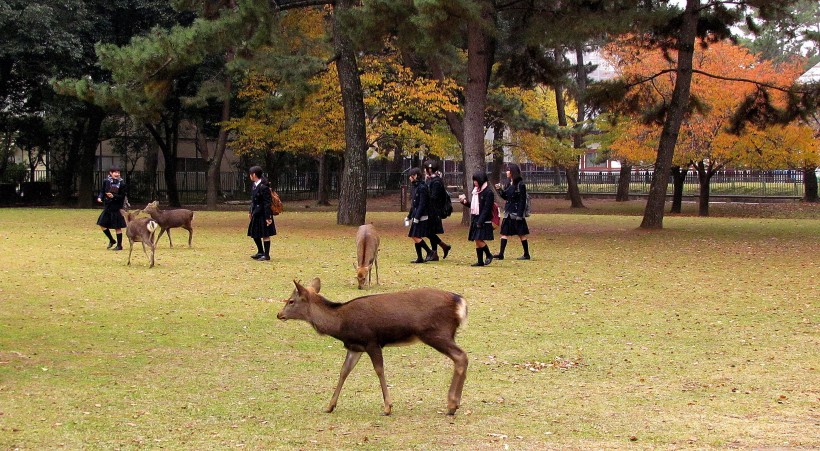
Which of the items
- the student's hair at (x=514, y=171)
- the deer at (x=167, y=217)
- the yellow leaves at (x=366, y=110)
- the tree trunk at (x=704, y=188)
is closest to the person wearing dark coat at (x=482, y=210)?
the student's hair at (x=514, y=171)

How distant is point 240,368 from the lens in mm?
9305

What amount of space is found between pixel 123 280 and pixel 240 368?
666cm

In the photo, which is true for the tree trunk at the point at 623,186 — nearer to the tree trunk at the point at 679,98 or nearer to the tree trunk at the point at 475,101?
the tree trunk at the point at 679,98

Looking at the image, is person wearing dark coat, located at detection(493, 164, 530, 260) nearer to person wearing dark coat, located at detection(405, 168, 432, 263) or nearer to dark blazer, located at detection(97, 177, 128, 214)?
person wearing dark coat, located at detection(405, 168, 432, 263)

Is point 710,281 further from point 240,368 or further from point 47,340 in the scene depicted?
point 47,340

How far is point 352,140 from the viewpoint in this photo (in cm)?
2861

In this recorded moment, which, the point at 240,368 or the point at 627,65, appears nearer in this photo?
the point at 240,368

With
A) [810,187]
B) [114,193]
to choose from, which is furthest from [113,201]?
[810,187]

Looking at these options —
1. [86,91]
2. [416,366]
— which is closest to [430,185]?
[416,366]

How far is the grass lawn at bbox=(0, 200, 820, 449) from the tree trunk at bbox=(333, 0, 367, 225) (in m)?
9.00

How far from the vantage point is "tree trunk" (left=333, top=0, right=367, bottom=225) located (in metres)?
28.3

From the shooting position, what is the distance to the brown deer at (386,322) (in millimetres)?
7383

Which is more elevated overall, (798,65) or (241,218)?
(798,65)

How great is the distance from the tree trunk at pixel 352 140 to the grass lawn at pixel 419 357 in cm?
900
